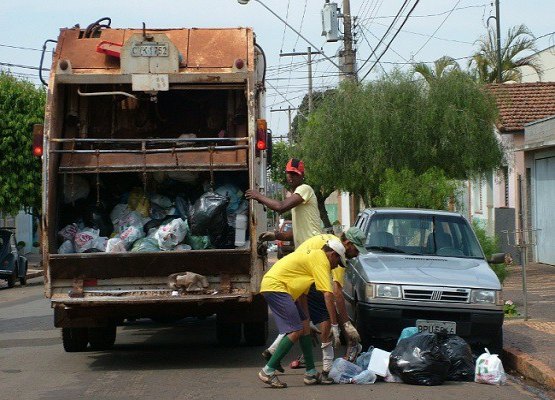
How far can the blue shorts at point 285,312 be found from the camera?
8.90m

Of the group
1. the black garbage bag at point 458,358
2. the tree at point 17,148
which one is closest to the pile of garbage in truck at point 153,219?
the black garbage bag at point 458,358

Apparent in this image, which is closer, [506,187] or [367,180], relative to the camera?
[367,180]

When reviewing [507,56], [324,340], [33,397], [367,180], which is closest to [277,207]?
[324,340]

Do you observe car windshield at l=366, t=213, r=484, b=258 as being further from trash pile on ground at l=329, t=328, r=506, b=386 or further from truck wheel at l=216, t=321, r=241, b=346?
trash pile on ground at l=329, t=328, r=506, b=386

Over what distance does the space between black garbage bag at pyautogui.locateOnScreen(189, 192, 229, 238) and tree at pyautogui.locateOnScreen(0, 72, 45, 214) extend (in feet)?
68.0

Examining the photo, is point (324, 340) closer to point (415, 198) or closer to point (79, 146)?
point (79, 146)

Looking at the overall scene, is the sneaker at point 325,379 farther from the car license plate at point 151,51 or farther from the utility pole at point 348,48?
the utility pole at point 348,48

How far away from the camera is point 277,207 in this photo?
10.0m

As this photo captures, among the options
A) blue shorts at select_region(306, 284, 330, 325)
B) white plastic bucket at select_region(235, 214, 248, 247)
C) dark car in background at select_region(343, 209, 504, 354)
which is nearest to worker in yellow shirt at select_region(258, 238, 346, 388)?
blue shorts at select_region(306, 284, 330, 325)

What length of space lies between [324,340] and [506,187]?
20.6 m

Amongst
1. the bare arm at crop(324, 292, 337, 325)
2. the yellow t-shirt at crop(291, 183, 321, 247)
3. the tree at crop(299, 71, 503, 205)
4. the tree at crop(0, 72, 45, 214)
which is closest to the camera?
the bare arm at crop(324, 292, 337, 325)

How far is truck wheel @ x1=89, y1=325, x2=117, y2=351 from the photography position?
467 inches

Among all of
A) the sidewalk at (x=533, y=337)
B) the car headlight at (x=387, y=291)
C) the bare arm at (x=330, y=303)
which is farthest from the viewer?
the car headlight at (x=387, y=291)

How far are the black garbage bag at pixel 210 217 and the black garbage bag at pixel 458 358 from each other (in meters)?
2.66
